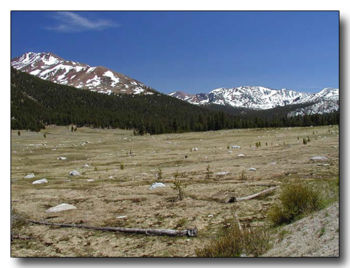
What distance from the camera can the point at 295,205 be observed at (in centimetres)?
707

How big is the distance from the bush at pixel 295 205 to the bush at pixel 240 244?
27.1 inches

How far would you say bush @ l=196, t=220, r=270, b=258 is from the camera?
20.2 feet

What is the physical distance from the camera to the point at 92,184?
14.4 m

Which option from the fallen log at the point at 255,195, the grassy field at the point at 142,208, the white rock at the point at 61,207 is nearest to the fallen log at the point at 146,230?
the grassy field at the point at 142,208

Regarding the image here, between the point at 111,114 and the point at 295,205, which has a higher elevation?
the point at 111,114

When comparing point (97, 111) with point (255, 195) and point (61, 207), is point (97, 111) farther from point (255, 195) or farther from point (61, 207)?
point (255, 195)

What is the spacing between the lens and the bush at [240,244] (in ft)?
20.2

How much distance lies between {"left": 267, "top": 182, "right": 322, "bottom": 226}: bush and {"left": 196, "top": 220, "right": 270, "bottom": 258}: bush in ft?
2.26

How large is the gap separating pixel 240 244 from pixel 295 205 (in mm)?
1807

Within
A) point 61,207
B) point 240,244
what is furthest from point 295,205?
point 61,207

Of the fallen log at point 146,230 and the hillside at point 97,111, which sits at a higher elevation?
the hillside at point 97,111

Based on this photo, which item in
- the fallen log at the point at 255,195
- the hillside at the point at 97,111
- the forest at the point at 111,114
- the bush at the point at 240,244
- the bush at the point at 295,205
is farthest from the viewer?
the hillside at the point at 97,111

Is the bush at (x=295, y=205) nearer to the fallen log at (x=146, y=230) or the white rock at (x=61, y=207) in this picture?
the fallen log at (x=146, y=230)
